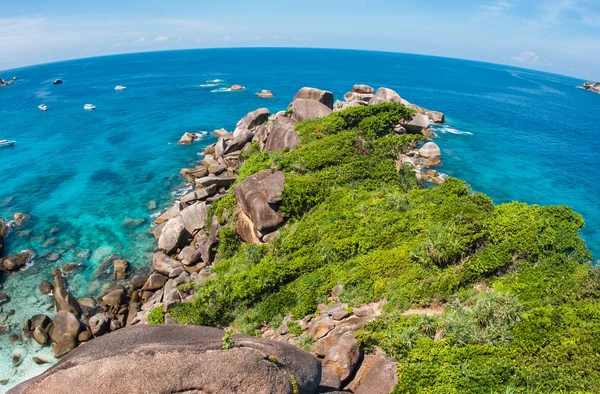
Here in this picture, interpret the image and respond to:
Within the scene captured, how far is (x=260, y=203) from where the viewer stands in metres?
25.7

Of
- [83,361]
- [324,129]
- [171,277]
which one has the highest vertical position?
[324,129]

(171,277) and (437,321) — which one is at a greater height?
(437,321)

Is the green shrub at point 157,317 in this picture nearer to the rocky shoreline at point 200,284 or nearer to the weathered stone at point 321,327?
the rocky shoreline at point 200,284

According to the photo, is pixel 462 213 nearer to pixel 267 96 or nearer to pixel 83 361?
pixel 83 361

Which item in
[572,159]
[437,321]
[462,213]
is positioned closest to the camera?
[437,321]

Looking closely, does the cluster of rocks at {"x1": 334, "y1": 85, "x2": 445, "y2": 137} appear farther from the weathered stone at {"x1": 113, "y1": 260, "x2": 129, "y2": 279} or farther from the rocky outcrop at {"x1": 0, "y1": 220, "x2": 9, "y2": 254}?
the rocky outcrop at {"x1": 0, "y1": 220, "x2": 9, "y2": 254}

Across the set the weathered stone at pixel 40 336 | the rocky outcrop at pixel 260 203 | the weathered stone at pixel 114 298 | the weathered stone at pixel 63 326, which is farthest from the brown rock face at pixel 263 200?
the weathered stone at pixel 40 336

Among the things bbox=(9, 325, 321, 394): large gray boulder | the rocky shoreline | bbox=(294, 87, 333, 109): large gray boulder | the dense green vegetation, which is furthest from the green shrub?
bbox=(294, 87, 333, 109): large gray boulder

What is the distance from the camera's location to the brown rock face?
25500 millimetres

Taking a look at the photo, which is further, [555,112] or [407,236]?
[555,112]

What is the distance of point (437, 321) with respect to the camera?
13.9 meters

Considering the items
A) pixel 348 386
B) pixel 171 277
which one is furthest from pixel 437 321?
pixel 171 277

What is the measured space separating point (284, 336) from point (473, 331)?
29.1 ft

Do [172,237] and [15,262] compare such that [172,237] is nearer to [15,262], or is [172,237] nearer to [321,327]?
[15,262]
